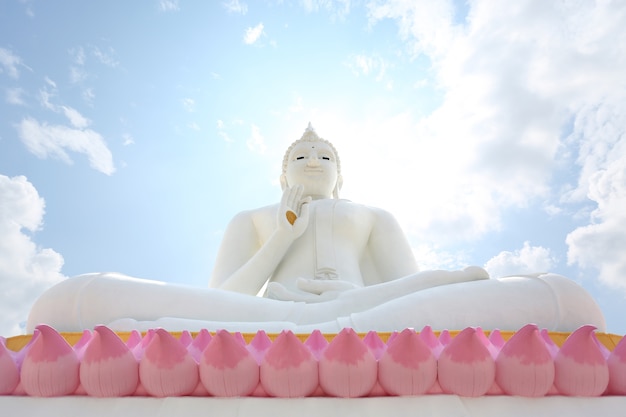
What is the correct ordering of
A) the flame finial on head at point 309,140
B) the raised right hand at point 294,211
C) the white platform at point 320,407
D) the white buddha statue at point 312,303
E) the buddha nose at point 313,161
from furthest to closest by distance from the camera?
the flame finial on head at point 309,140 → the buddha nose at point 313,161 → the raised right hand at point 294,211 → the white buddha statue at point 312,303 → the white platform at point 320,407

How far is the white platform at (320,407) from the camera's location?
160cm

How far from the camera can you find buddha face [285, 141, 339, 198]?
525 centimetres

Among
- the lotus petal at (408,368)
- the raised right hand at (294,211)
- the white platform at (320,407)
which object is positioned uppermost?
the raised right hand at (294,211)

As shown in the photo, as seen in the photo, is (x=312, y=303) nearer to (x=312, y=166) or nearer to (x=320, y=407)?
(x=320, y=407)

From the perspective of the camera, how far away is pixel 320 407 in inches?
63.5

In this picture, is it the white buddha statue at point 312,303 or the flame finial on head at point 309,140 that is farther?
the flame finial on head at point 309,140

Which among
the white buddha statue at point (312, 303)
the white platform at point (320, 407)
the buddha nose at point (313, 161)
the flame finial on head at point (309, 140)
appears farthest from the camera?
the flame finial on head at point (309, 140)

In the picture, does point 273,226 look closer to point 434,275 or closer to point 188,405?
point 434,275

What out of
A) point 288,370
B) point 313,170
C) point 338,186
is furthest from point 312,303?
point 338,186

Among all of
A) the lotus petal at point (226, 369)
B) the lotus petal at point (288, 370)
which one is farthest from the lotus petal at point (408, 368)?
the lotus petal at point (226, 369)

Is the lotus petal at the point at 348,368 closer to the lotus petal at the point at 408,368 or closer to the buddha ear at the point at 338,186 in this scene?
the lotus petal at the point at 408,368

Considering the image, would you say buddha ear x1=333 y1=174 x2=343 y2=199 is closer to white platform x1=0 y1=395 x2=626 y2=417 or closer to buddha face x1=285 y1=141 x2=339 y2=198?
buddha face x1=285 y1=141 x2=339 y2=198

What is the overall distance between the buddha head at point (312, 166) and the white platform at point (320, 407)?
11.9ft

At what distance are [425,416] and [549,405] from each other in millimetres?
378
